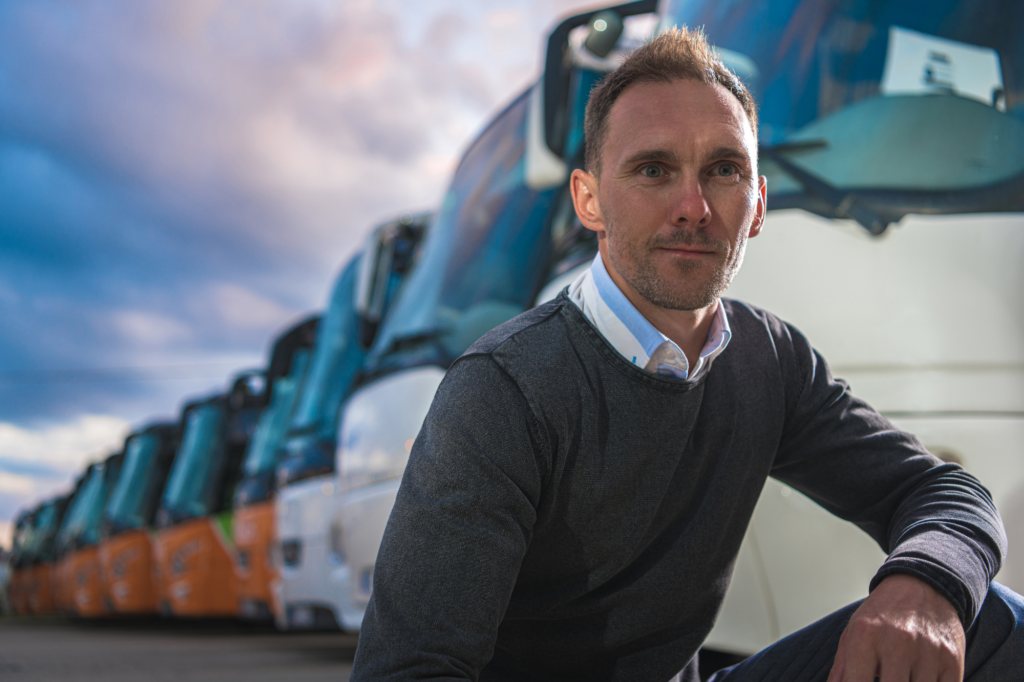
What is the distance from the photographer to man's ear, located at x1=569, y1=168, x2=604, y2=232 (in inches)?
62.9

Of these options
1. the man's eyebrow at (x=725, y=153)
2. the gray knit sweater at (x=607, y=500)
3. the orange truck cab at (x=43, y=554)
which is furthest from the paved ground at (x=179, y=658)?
the orange truck cab at (x=43, y=554)

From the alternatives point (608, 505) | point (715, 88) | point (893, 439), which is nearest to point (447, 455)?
point (608, 505)

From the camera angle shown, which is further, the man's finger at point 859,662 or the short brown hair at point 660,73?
the short brown hair at point 660,73

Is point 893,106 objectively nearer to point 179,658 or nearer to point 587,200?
point 587,200

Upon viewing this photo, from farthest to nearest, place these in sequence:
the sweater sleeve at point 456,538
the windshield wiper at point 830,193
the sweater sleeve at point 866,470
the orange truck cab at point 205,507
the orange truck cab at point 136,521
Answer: the orange truck cab at point 136,521 < the orange truck cab at point 205,507 < the windshield wiper at point 830,193 < the sweater sleeve at point 866,470 < the sweater sleeve at point 456,538

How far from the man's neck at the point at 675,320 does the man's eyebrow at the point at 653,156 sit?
173 mm

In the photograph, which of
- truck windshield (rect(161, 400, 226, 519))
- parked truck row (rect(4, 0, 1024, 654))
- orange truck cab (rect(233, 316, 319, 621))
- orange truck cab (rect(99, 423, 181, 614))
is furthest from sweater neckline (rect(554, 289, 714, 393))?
orange truck cab (rect(99, 423, 181, 614))

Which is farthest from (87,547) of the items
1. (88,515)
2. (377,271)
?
(377,271)

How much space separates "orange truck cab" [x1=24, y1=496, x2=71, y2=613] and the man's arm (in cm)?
2223

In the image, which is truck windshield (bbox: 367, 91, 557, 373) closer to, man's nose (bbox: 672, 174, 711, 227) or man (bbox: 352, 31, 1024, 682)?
man (bbox: 352, 31, 1024, 682)

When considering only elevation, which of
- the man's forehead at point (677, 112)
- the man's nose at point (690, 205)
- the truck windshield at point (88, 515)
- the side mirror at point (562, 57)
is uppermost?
the side mirror at point (562, 57)

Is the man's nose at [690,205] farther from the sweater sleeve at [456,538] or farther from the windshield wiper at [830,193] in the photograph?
the windshield wiper at [830,193]

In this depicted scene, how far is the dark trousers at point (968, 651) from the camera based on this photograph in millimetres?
1388

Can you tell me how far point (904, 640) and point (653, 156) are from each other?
0.80 meters
